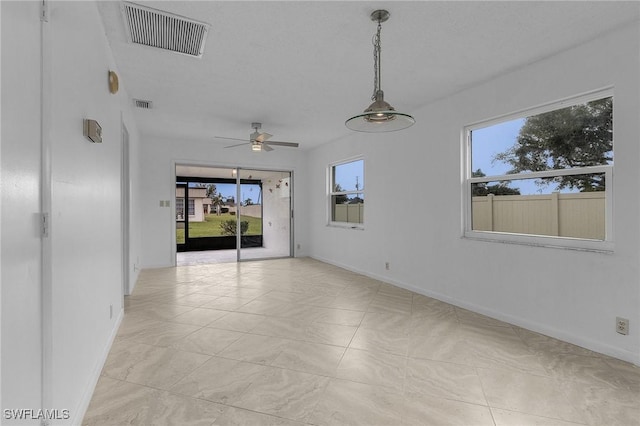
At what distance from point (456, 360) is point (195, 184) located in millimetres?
8663

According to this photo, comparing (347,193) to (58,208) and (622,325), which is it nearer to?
(622,325)

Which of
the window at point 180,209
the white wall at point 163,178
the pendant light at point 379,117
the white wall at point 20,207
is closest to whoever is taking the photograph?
the white wall at point 20,207

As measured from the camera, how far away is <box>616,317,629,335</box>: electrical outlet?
2466mm

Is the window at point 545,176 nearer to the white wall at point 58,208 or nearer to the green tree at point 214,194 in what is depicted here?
the white wall at point 58,208

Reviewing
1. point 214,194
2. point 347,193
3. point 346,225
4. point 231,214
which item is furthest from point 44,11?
point 214,194

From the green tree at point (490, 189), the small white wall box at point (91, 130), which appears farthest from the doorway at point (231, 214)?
the small white wall box at point (91, 130)

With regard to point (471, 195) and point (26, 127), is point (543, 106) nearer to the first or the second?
point (471, 195)

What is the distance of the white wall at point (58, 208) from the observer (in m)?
1.05

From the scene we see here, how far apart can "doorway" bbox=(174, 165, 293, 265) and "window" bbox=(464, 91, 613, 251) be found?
4.70 meters

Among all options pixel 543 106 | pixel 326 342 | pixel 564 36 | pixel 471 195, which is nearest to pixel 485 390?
pixel 326 342

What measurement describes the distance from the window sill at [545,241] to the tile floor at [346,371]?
85cm

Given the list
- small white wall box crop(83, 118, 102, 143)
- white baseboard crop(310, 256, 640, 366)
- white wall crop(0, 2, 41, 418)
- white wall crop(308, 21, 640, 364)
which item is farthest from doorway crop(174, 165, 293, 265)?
white wall crop(0, 2, 41, 418)

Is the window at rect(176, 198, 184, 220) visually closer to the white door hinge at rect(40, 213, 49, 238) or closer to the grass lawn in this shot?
the grass lawn

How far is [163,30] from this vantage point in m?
2.54
